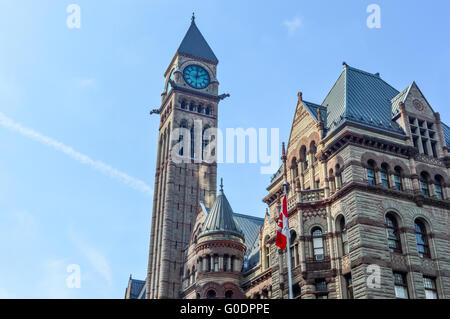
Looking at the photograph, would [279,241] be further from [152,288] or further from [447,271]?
[152,288]

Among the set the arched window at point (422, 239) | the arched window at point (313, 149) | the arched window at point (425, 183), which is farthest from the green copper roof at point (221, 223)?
the arched window at point (422, 239)

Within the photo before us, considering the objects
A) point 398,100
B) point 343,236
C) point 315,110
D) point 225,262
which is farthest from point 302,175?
point 225,262

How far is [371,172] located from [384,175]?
1.12 metres

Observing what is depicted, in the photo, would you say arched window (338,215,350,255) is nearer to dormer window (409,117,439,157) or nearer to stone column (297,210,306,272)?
stone column (297,210,306,272)

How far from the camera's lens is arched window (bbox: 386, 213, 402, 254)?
38.0m

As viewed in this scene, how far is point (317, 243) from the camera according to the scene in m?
40.3

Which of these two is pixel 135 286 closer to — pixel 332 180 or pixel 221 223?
pixel 221 223

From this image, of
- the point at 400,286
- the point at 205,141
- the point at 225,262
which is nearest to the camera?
the point at 400,286

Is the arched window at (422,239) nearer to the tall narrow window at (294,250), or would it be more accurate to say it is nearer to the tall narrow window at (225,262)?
the tall narrow window at (294,250)

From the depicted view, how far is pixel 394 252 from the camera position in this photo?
123ft

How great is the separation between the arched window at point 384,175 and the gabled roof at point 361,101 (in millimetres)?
3131

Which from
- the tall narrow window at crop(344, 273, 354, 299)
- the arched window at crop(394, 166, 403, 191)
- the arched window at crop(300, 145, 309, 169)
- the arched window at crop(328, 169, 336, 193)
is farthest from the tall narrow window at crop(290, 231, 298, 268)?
the arched window at crop(394, 166, 403, 191)
